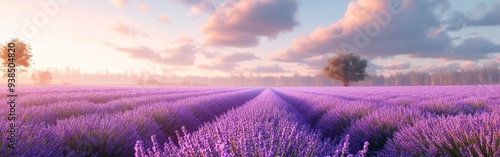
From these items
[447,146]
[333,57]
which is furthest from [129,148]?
[333,57]

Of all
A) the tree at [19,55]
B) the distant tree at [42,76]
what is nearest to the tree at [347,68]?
the tree at [19,55]

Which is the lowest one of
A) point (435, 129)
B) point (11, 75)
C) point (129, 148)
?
point (129, 148)

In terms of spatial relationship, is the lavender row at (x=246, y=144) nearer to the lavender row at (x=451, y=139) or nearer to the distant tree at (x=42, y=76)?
the lavender row at (x=451, y=139)

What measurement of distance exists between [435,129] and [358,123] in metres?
1.64

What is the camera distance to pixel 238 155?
2.25 metres

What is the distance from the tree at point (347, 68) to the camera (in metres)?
48.3

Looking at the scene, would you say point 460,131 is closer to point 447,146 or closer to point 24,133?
point 447,146

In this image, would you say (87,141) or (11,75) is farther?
(11,75)

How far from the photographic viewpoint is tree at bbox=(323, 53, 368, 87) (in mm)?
48281

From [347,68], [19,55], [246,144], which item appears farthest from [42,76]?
[246,144]

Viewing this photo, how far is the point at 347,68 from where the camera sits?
159ft

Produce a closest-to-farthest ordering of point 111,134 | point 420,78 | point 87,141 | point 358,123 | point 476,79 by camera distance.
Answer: point 87,141 → point 111,134 → point 358,123 → point 476,79 → point 420,78

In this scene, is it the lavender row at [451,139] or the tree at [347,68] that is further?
the tree at [347,68]

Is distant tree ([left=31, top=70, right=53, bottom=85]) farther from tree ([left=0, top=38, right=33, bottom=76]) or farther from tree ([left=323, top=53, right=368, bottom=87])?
tree ([left=323, top=53, right=368, bottom=87])
